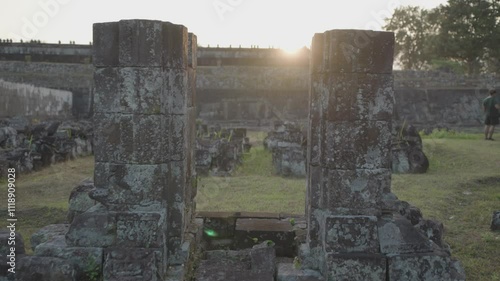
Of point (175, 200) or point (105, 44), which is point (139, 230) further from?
point (105, 44)

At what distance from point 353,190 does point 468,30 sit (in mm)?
37045

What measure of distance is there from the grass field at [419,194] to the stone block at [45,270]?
2.26m

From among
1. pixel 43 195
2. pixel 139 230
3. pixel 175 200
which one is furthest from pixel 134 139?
pixel 43 195

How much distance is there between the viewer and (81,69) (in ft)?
103

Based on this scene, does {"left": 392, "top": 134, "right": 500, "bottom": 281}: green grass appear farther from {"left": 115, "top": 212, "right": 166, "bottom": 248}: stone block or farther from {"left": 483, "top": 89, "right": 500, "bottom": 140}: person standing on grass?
{"left": 115, "top": 212, "right": 166, "bottom": 248}: stone block

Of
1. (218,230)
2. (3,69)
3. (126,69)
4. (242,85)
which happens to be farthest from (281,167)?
(3,69)

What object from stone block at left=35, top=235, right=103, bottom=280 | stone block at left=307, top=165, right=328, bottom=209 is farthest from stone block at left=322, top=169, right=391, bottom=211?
stone block at left=35, top=235, right=103, bottom=280

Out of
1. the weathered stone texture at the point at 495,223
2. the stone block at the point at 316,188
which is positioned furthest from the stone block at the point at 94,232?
the weathered stone texture at the point at 495,223

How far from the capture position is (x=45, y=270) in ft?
11.4

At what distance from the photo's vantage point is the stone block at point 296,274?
359 centimetres

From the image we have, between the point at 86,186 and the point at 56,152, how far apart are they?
733 centimetres

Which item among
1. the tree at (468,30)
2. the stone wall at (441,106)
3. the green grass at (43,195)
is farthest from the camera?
the tree at (468,30)

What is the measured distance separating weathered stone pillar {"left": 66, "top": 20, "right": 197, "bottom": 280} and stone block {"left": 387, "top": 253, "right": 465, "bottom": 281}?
6.40ft

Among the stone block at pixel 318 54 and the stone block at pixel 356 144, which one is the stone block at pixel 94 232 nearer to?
the stone block at pixel 356 144
